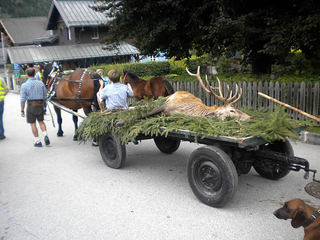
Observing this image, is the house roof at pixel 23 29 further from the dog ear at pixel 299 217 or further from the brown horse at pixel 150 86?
the dog ear at pixel 299 217

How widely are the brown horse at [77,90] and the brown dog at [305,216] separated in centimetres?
603

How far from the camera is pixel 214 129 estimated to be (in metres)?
4.10

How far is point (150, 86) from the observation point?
1005cm

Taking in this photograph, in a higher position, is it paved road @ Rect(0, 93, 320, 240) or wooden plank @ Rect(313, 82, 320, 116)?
wooden plank @ Rect(313, 82, 320, 116)

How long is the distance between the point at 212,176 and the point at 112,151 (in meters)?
2.46

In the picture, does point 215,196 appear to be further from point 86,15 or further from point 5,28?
point 5,28

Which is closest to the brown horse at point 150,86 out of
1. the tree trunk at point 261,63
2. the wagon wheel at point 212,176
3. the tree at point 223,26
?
the tree at point 223,26

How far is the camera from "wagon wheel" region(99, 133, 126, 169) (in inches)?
227

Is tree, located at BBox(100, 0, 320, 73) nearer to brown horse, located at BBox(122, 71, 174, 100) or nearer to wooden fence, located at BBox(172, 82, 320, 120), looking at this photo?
wooden fence, located at BBox(172, 82, 320, 120)

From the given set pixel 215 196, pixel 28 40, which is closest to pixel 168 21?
pixel 215 196

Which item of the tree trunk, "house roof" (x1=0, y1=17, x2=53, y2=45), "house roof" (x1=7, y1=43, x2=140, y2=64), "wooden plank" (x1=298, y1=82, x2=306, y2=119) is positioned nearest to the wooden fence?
"wooden plank" (x1=298, y1=82, x2=306, y2=119)

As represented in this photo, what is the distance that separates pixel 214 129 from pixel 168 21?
7439 millimetres

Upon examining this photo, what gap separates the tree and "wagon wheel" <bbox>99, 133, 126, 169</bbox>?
5563 mm

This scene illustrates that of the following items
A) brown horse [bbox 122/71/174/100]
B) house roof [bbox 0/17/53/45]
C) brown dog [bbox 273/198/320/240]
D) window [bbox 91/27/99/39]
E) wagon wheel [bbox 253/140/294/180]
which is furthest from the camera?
house roof [bbox 0/17/53/45]
